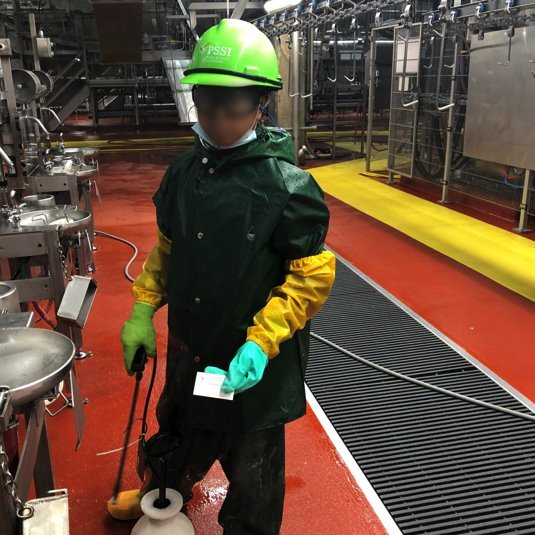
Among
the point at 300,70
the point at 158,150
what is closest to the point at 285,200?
the point at 300,70

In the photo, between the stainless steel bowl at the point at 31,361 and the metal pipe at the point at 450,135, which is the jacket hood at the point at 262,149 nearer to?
the stainless steel bowl at the point at 31,361

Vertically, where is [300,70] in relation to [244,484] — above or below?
above

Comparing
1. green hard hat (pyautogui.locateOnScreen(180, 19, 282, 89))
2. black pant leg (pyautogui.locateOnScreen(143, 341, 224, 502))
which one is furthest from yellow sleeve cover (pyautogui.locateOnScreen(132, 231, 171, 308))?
green hard hat (pyautogui.locateOnScreen(180, 19, 282, 89))

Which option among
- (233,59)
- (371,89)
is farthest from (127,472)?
(371,89)

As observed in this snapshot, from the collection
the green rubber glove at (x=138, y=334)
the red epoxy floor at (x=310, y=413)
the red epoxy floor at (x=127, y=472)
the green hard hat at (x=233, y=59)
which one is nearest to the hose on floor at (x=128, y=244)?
the red epoxy floor at (x=310, y=413)

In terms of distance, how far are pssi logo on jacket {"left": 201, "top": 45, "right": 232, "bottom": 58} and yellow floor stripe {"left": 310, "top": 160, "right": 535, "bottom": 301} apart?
3.50 m

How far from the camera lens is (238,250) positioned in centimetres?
149

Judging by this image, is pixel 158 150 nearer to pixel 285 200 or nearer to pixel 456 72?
pixel 456 72

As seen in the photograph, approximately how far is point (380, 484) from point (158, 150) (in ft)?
34.9

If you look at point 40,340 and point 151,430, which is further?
point 151,430

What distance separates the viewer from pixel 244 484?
5.40 feet

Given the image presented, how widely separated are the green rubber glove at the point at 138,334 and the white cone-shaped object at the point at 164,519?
42cm

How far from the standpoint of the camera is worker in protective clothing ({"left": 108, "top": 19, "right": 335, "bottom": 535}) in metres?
1.44

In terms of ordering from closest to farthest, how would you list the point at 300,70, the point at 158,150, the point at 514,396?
1. the point at 514,396
2. the point at 300,70
3. the point at 158,150
